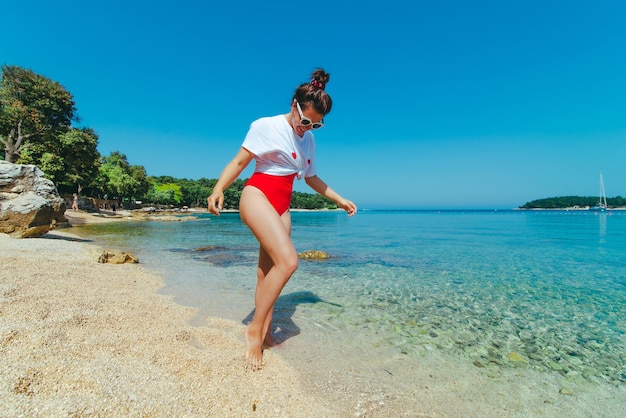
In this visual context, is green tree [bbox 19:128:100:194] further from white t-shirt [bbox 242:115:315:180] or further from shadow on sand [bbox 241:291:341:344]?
white t-shirt [bbox 242:115:315:180]

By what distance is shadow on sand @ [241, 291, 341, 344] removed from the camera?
12.8 feet

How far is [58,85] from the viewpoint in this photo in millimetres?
30422

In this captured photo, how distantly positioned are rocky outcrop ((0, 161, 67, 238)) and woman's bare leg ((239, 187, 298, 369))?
34.8 ft

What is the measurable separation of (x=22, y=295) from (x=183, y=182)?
12949cm

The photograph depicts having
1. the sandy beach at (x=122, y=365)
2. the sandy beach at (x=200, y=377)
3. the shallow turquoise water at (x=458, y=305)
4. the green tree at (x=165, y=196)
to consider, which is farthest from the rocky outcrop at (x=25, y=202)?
the green tree at (x=165, y=196)

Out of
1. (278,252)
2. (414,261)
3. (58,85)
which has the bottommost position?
(414,261)

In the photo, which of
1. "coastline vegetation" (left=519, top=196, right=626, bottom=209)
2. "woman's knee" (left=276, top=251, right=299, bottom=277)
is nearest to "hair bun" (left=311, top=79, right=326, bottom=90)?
"woman's knee" (left=276, top=251, right=299, bottom=277)

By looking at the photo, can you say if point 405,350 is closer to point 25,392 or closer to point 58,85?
point 25,392

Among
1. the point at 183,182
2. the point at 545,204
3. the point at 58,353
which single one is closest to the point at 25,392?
the point at 58,353

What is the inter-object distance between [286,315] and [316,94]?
3.21m

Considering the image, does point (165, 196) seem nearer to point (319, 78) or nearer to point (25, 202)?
point (25, 202)

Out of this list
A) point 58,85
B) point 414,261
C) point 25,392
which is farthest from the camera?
point 58,85

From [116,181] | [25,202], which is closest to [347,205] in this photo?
[25,202]

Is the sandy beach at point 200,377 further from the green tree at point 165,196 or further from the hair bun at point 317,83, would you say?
the green tree at point 165,196
